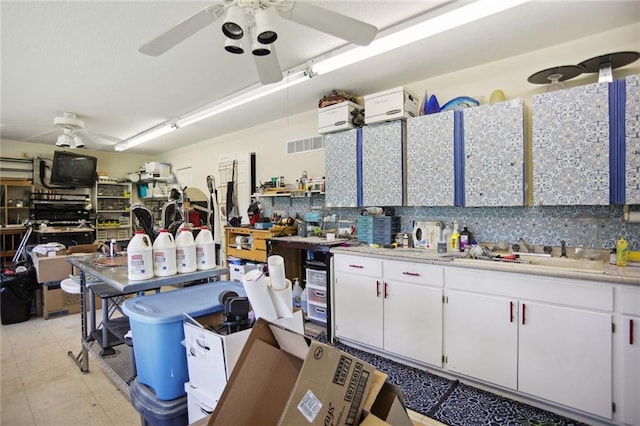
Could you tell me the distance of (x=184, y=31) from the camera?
6.28 feet

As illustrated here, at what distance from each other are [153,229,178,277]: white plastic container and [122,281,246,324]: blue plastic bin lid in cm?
15

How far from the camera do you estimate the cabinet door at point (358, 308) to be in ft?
9.98

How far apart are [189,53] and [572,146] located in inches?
129

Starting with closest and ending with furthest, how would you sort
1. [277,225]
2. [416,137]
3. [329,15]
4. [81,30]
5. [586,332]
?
[329,15] → [586,332] → [81,30] → [416,137] → [277,225]

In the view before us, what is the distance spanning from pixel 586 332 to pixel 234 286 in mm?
2296

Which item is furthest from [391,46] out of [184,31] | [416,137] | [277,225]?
[277,225]

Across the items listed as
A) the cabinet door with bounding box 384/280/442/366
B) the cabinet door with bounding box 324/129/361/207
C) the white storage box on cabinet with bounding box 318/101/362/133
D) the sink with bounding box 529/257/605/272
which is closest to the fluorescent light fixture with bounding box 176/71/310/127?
the white storage box on cabinet with bounding box 318/101/362/133

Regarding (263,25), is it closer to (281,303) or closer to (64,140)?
(281,303)

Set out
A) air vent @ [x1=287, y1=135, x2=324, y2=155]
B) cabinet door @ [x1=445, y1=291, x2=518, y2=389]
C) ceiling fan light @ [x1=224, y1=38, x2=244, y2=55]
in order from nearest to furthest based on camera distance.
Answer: ceiling fan light @ [x1=224, y1=38, x2=244, y2=55], cabinet door @ [x1=445, y1=291, x2=518, y2=389], air vent @ [x1=287, y1=135, x2=324, y2=155]

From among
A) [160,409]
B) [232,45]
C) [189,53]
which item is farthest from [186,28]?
[160,409]

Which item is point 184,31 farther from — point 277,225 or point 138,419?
point 277,225

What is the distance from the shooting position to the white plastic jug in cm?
204

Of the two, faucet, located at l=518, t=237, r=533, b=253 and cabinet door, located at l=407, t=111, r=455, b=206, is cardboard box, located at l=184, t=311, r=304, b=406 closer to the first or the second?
cabinet door, located at l=407, t=111, r=455, b=206

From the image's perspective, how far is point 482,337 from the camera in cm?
246
